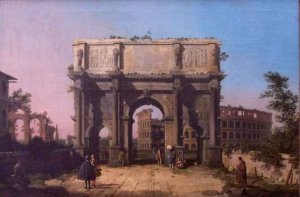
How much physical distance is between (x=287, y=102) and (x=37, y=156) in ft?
27.5

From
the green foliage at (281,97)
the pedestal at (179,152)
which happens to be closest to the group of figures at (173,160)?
the pedestal at (179,152)

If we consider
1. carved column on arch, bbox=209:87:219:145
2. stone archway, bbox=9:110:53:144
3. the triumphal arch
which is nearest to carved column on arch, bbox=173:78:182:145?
the triumphal arch

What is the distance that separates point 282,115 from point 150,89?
8835mm

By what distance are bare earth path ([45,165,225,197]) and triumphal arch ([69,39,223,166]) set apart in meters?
3.74

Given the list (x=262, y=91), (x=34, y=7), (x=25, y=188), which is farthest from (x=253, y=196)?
(x=34, y=7)

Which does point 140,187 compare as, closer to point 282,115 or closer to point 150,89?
point 282,115

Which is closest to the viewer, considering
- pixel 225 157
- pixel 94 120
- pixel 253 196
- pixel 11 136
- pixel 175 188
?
pixel 253 196

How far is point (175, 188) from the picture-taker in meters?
12.6

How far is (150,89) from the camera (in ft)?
66.8

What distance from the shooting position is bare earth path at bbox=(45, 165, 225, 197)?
12.3 m

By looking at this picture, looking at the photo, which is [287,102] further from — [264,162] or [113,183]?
[113,183]

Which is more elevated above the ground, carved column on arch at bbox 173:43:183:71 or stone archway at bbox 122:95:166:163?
carved column on arch at bbox 173:43:183:71

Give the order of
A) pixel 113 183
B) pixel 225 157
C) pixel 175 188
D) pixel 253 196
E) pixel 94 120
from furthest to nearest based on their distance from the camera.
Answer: pixel 94 120, pixel 225 157, pixel 113 183, pixel 175 188, pixel 253 196

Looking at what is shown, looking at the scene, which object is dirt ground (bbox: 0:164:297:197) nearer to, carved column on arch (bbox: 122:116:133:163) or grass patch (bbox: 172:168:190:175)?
grass patch (bbox: 172:168:190:175)
